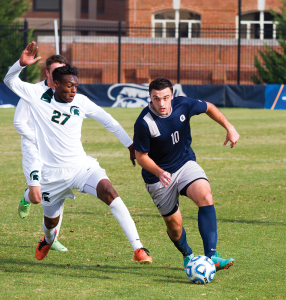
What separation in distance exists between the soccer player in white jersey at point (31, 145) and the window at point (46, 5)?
48167 millimetres

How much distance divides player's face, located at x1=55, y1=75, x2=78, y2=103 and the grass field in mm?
1732

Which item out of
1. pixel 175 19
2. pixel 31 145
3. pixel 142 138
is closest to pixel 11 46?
pixel 175 19

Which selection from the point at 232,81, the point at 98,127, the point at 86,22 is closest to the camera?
the point at 98,127

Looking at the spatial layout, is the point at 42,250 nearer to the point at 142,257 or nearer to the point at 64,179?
the point at 64,179

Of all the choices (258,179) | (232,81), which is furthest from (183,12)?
(258,179)

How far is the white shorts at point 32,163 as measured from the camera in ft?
18.5

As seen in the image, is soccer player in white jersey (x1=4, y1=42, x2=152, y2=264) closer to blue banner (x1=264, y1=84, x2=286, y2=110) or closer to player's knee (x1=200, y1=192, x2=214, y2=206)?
player's knee (x1=200, y1=192, x2=214, y2=206)

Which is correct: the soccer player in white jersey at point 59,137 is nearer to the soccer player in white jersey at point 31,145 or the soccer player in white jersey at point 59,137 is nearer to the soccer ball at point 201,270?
the soccer player in white jersey at point 31,145

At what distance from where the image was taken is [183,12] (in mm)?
42688

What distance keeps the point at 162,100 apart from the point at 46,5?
5007 centimetres

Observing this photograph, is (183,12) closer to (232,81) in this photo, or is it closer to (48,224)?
(232,81)

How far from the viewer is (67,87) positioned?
5496 mm

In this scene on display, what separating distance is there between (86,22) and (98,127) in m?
33.3

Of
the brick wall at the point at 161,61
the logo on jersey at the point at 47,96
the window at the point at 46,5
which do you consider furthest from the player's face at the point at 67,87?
the window at the point at 46,5
